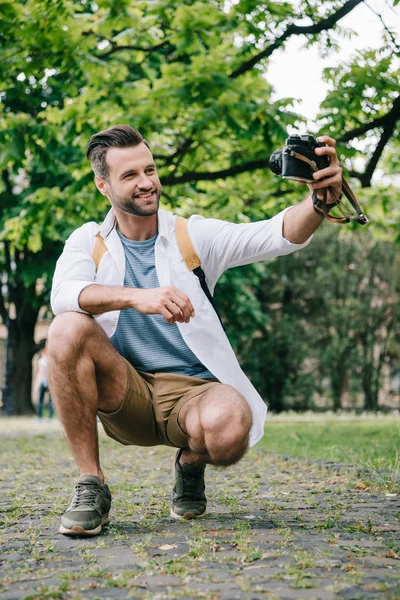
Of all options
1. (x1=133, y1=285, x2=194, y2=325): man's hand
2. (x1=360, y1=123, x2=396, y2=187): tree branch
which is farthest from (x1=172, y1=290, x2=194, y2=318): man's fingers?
(x1=360, y1=123, x2=396, y2=187): tree branch

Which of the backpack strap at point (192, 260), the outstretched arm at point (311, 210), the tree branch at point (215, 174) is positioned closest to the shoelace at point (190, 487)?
the backpack strap at point (192, 260)

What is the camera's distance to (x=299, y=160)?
3564 millimetres

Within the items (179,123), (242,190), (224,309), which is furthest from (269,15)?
(224,309)

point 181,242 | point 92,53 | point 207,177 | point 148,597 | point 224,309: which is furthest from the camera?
point 224,309

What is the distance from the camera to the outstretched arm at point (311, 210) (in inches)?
141

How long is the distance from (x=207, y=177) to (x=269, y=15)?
2624 millimetres

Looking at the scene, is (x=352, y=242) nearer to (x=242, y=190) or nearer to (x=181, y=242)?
(x=242, y=190)

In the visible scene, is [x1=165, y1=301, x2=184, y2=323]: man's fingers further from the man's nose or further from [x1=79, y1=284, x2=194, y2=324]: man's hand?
the man's nose

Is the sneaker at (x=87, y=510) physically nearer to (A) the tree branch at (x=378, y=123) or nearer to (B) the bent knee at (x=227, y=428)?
(B) the bent knee at (x=227, y=428)

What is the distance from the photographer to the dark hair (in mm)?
4316

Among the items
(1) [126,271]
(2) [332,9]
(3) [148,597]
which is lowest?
(3) [148,597]

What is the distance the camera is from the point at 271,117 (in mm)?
9148

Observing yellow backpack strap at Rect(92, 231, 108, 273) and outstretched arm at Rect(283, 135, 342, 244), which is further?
yellow backpack strap at Rect(92, 231, 108, 273)

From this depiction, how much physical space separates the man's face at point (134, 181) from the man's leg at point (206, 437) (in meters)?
1.04
